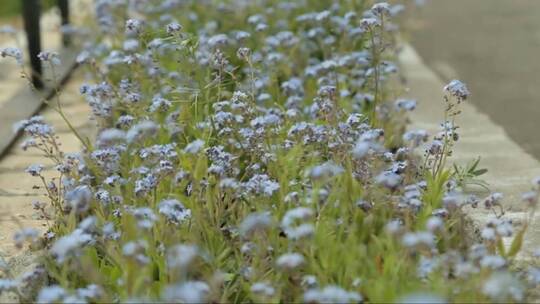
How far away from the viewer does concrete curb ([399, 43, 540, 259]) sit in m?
3.46

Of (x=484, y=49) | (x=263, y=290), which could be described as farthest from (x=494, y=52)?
(x=263, y=290)

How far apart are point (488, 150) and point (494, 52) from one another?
2.49m

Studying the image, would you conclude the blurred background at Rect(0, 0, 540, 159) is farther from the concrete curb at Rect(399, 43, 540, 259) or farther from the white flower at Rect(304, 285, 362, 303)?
the white flower at Rect(304, 285, 362, 303)

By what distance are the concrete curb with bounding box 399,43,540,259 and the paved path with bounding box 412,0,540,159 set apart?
109 mm

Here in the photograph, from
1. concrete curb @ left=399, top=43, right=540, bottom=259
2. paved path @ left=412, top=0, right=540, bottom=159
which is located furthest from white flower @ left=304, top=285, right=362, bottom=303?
paved path @ left=412, top=0, right=540, bottom=159

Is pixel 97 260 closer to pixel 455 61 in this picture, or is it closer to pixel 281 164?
pixel 281 164

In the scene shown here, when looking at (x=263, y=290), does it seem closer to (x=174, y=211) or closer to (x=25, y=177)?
(x=174, y=211)

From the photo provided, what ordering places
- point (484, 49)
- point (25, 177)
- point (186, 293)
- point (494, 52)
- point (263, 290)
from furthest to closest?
point (484, 49), point (494, 52), point (25, 177), point (263, 290), point (186, 293)

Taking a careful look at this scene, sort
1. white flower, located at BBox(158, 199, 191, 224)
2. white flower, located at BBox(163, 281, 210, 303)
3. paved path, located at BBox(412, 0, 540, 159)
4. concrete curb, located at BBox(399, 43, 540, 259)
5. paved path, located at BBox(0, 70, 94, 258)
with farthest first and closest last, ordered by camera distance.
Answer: paved path, located at BBox(412, 0, 540, 159), paved path, located at BBox(0, 70, 94, 258), concrete curb, located at BBox(399, 43, 540, 259), white flower, located at BBox(158, 199, 191, 224), white flower, located at BBox(163, 281, 210, 303)

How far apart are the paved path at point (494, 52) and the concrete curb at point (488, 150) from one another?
4.3 inches

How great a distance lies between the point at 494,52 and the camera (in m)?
6.72

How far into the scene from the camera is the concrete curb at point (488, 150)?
11.4ft

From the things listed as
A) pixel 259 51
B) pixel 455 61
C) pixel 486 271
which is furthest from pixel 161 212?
pixel 455 61

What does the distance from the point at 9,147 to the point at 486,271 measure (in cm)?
285
